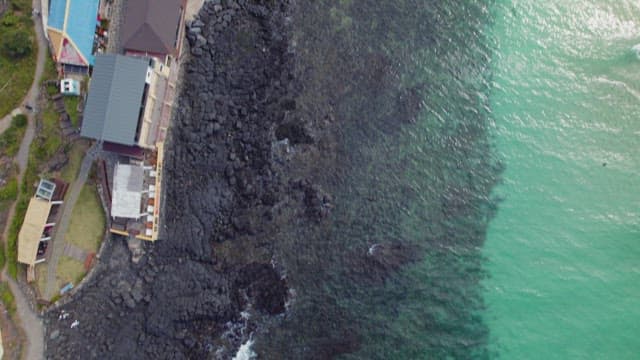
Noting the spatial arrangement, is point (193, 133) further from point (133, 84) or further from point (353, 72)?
point (353, 72)

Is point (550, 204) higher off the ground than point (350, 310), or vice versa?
point (550, 204)

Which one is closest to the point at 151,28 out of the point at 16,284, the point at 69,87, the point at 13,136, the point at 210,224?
the point at 69,87

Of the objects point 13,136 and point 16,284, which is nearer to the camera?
point 13,136

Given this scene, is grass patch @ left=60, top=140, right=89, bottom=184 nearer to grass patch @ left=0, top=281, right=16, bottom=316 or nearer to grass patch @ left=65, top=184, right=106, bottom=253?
grass patch @ left=65, top=184, right=106, bottom=253

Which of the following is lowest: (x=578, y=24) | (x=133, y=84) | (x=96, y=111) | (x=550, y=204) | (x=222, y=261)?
(x=222, y=261)

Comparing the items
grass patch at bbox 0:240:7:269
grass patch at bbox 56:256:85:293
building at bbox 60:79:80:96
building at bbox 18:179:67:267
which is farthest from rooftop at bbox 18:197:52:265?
building at bbox 60:79:80:96

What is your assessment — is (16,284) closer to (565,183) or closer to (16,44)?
(16,44)

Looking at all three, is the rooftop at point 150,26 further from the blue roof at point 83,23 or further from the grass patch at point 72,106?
the grass patch at point 72,106

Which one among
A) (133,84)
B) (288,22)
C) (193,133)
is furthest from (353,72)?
(133,84)
